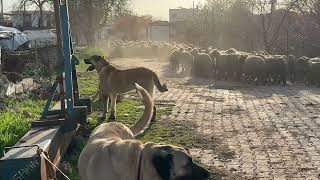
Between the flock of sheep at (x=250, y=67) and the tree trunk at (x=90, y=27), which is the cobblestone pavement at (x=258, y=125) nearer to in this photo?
the flock of sheep at (x=250, y=67)

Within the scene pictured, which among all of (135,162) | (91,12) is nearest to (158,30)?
(91,12)

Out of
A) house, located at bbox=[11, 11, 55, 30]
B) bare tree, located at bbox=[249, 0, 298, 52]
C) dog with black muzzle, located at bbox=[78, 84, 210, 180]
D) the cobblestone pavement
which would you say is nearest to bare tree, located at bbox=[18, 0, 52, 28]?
house, located at bbox=[11, 11, 55, 30]

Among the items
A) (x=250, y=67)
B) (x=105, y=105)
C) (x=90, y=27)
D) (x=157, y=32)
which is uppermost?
(x=90, y=27)

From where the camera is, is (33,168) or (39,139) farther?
(39,139)

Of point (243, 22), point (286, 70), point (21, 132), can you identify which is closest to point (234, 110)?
point (21, 132)

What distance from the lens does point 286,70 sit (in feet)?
65.1

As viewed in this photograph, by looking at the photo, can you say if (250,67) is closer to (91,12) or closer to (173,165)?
(173,165)

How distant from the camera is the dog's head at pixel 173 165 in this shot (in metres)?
4.07

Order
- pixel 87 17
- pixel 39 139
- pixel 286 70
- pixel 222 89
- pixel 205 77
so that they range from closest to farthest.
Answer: pixel 39 139 → pixel 222 89 → pixel 286 70 → pixel 205 77 → pixel 87 17

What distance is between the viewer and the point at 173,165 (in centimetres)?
412

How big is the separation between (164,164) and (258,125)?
690 centimetres

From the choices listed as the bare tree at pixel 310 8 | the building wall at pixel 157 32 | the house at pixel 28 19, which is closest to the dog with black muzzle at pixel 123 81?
the bare tree at pixel 310 8

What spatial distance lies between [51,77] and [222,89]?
6.72m

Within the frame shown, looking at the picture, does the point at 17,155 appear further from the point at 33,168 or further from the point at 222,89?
the point at 222,89
